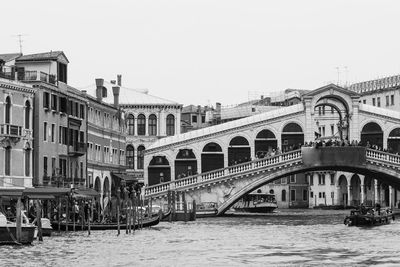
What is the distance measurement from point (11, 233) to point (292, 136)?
98.2ft

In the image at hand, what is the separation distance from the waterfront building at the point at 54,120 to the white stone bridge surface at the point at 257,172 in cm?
641

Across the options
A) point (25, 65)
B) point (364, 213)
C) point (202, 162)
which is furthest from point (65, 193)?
point (202, 162)

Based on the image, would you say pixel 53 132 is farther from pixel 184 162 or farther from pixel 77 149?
pixel 184 162

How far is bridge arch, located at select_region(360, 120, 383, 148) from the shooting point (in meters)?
62.8

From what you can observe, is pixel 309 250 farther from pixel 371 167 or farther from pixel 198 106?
pixel 198 106

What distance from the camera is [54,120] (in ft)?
162

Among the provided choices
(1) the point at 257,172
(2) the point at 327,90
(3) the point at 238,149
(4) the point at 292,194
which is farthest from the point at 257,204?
(1) the point at 257,172

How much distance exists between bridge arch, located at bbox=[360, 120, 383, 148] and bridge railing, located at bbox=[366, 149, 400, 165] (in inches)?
166

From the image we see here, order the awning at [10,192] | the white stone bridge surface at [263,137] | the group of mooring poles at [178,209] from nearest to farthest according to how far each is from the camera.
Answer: the awning at [10,192]
the group of mooring poles at [178,209]
the white stone bridge surface at [263,137]

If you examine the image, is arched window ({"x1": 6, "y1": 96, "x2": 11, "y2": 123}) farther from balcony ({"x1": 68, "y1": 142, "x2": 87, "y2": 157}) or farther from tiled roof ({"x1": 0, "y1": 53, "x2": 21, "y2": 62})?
balcony ({"x1": 68, "y1": 142, "x2": 87, "y2": 157})

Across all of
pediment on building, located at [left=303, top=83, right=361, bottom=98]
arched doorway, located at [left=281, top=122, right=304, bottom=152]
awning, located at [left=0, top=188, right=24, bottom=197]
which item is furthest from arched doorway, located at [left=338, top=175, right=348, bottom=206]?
awning, located at [left=0, top=188, right=24, bottom=197]

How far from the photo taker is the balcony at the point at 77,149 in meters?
51.6

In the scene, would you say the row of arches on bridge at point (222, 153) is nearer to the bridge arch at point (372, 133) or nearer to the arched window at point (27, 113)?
the bridge arch at point (372, 133)

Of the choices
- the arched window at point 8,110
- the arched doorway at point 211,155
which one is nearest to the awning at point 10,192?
the arched window at point 8,110
